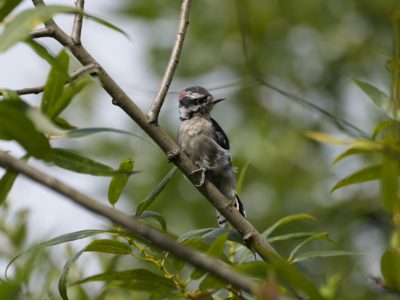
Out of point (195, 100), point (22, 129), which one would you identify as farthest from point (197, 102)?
point (22, 129)

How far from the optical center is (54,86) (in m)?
2.00

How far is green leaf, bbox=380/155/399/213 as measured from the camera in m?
1.54

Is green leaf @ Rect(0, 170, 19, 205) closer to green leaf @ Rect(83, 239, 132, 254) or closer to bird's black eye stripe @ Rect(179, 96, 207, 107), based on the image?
green leaf @ Rect(83, 239, 132, 254)

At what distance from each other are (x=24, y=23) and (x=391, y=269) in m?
1.02

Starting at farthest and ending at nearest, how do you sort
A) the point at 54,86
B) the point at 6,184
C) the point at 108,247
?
the point at 108,247 < the point at 6,184 < the point at 54,86

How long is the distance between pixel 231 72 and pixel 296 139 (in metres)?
0.95

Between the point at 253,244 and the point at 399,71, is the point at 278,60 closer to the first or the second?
the point at 253,244

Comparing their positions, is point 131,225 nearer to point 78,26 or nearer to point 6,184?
point 6,184

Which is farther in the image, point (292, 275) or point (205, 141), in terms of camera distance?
point (205, 141)

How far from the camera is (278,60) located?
7.11m

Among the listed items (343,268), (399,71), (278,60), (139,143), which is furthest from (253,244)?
(278,60)

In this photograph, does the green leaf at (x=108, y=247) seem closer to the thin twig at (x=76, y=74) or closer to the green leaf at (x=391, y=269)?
the thin twig at (x=76, y=74)


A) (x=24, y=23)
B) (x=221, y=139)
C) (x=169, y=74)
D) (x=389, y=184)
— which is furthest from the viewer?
(x=221, y=139)

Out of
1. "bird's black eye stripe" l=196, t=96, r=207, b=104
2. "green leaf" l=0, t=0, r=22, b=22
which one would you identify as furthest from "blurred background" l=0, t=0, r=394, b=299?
"green leaf" l=0, t=0, r=22, b=22
